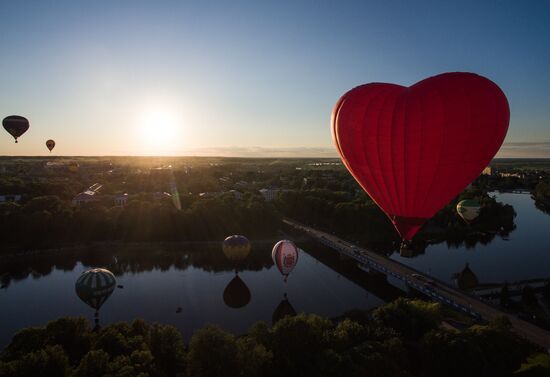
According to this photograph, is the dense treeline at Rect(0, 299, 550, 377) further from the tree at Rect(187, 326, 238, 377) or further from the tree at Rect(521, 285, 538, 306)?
the tree at Rect(521, 285, 538, 306)

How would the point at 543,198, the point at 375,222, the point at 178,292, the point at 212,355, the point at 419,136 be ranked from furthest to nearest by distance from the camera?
1. the point at 543,198
2. the point at 375,222
3. the point at 178,292
4. the point at 212,355
5. the point at 419,136

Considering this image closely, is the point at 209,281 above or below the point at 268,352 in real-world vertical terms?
below

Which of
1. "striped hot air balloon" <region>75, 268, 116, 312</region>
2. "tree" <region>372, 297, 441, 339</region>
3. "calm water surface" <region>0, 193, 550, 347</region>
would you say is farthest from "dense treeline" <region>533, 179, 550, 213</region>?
"striped hot air balloon" <region>75, 268, 116, 312</region>

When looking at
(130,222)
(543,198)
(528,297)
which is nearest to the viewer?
(528,297)

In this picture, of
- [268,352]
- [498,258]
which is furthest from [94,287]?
[498,258]

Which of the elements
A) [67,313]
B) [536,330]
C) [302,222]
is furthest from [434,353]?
[302,222]

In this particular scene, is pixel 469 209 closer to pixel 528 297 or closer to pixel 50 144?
pixel 528 297
